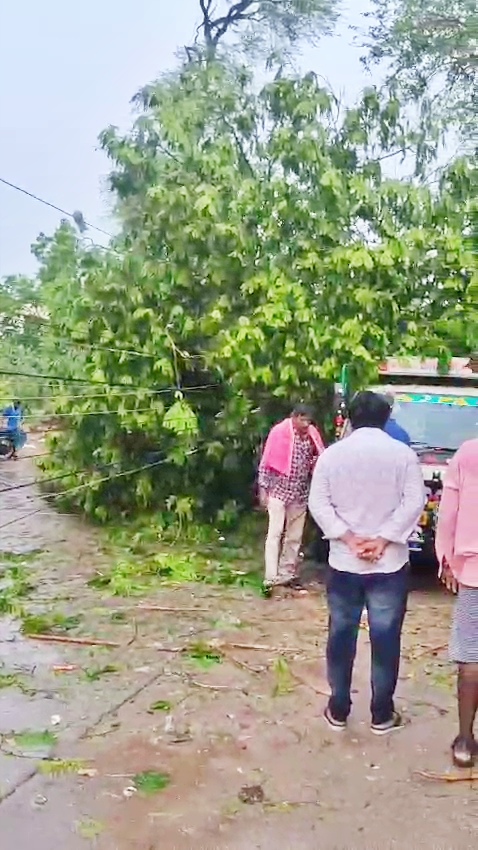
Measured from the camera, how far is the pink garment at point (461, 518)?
468 cm

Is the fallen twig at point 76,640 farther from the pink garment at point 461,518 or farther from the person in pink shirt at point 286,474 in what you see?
the pink garment at point 461,518

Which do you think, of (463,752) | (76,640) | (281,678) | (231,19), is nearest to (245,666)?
(281,678)

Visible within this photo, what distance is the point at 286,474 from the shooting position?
8.60 m

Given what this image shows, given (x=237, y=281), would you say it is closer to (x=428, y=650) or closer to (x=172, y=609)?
(x=172, y=609)

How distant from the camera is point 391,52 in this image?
15.1 m

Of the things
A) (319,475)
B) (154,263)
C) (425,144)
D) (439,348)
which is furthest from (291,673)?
(425,144)

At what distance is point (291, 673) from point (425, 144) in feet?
25.8

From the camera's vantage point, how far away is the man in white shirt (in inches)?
193

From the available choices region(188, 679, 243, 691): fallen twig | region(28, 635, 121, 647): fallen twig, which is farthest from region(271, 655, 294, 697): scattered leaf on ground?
region(28, 635, 121, 647): fallen twig

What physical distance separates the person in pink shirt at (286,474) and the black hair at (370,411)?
3466 millimetres

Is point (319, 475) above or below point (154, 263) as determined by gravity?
below

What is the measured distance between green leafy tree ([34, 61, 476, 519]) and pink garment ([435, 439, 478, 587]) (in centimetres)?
513

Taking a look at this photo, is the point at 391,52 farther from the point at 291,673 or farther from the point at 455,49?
the point at 291,673

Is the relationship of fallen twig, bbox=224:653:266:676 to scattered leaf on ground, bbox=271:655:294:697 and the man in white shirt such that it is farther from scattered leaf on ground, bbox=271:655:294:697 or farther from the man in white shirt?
the man in white shirt
